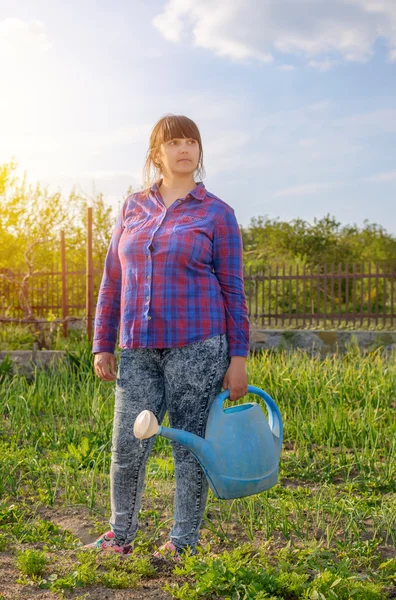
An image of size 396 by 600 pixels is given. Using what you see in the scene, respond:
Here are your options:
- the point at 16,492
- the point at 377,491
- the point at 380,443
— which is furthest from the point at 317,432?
the point at 16,492

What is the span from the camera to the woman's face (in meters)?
2.56

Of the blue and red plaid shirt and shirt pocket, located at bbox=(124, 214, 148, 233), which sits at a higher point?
shirt pocket, located at bbox=(124, 214, 148, 233)

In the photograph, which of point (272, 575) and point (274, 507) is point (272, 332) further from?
point (272, 575)

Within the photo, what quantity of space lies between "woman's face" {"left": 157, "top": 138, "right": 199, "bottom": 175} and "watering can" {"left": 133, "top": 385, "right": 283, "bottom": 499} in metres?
0.89

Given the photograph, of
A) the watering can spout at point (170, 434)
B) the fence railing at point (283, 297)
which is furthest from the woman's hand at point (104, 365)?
the fence railing at point (283, 297)

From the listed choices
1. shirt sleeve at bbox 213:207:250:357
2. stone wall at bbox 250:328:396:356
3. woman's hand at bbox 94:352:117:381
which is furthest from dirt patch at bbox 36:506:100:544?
stone wall at bbox 250:328:396:356

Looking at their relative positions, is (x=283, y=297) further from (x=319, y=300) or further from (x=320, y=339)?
(x=320, y=339)

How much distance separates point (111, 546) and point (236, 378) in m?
0.87

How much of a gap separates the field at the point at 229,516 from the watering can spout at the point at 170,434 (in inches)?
14.9

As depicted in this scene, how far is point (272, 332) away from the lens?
10781 millimetres

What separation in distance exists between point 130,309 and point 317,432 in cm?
224

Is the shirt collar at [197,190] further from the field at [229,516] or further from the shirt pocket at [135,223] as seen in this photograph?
the field at [229,516]

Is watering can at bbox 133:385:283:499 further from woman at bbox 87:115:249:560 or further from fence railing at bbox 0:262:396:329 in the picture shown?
fence railing at bbox 0:262:396:329

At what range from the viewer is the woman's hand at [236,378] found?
2471 mm
